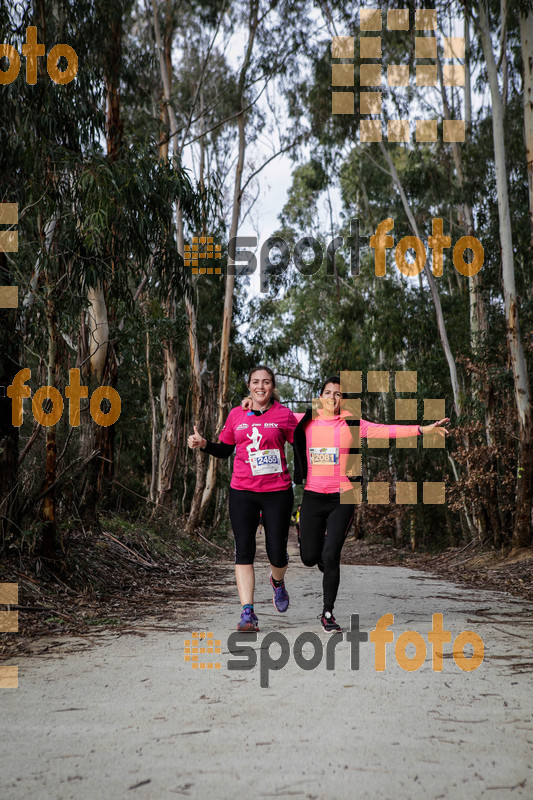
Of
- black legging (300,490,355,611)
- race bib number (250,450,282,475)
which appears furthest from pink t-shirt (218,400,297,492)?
black legging (300,490,355,611)

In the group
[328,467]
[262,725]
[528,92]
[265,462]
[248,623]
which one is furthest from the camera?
[528,92]

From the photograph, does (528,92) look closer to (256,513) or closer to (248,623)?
(256,513)

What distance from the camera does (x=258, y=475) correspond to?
5.71m

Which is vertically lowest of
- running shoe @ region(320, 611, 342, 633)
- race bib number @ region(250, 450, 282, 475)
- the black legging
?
running shoe @ region(320, 611, 342, 633)

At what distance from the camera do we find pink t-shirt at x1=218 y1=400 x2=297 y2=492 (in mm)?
5707

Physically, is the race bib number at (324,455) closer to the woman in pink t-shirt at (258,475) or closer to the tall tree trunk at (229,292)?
the woman in pink t-shirt at (258,475)

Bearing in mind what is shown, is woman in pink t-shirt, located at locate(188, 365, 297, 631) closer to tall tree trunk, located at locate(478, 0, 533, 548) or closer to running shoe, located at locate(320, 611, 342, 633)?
running shoe, located at locate(320, 611, 342, 633)

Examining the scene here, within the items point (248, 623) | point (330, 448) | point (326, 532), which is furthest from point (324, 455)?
point (248, 623)

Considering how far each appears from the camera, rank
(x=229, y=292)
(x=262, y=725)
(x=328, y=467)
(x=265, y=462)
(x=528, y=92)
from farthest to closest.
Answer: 1. (x=229, y=292)
2. (x=528, y=92)
3. (x=328, y=467)
4. (x=265, y=462)
5. (x=262, y=725)

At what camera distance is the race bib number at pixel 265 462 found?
570 centimetres

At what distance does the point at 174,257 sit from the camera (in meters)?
10.3

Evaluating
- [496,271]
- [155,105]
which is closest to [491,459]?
[496,271]

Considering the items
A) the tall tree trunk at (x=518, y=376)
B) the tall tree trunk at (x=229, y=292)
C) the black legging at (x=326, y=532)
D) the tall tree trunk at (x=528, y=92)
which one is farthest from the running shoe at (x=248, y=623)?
the tall tree trunk at (x=229, y=292)

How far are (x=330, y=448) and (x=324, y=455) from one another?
68mm
